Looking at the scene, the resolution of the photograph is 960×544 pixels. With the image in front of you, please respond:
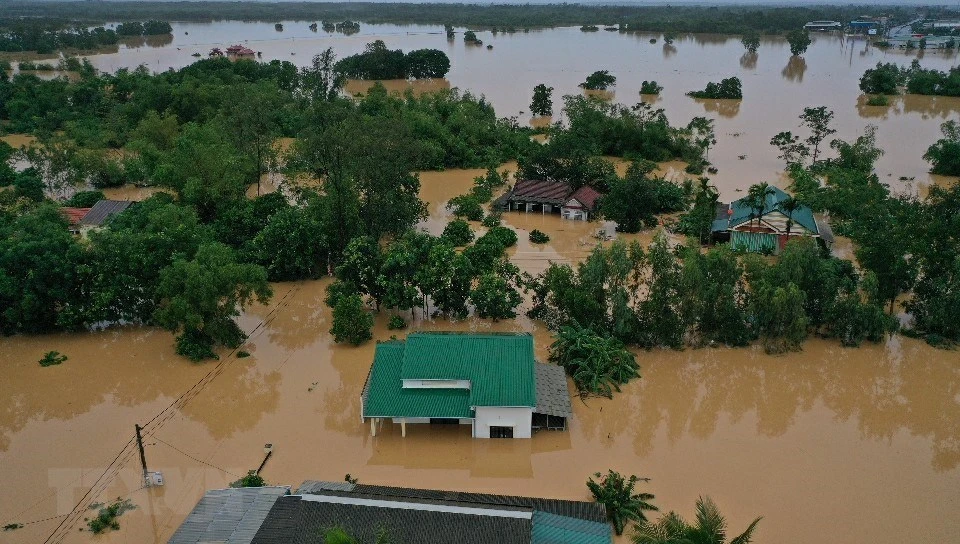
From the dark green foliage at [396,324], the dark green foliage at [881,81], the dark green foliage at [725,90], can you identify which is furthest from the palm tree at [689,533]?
the dark green foliage at [881,81]

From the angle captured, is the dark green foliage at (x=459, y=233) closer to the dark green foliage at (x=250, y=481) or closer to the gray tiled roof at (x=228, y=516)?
the dark green foliage at (x=250, y=481)

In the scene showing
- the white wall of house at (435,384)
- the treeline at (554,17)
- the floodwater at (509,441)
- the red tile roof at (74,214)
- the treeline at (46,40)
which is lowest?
the floodwater at (509,441)

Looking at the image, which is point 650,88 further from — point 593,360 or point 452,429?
point 452,429

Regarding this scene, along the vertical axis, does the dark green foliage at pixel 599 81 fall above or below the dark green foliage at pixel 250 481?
above

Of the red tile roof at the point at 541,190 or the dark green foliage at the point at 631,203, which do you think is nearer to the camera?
the dark green foliage at the point at 631,203

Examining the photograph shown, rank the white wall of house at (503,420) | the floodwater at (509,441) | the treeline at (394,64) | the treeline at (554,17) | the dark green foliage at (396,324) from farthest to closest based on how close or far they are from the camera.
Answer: the treeline at (554,17) → the treeline at (394,64) → the dark green foliage at (396,324) → the white wall of house at (503,420) → the floodwater at (509,441)

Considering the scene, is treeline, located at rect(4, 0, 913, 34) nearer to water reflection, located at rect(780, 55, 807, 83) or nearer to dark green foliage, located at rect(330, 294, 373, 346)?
water reflection, located at rect(780, 55, 807, 83)

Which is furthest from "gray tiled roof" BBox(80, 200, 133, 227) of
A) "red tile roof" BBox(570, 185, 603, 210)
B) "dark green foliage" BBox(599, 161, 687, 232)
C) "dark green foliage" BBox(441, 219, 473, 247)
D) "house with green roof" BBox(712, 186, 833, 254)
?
"house with green roof" BBox(712, 186, 833, 254)
